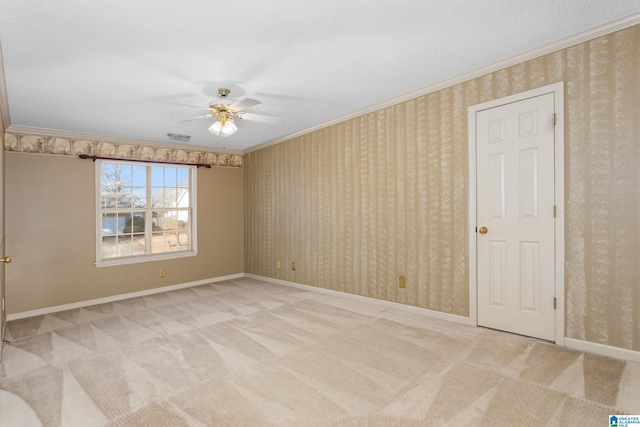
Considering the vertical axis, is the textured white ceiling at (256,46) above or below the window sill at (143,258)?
above

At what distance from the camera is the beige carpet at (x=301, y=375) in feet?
6.23

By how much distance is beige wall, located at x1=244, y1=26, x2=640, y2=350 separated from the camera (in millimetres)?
2430

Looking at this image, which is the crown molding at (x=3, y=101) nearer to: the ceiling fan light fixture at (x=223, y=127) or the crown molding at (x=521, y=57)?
the ceiling fan light fixture at (x=223, y=127)

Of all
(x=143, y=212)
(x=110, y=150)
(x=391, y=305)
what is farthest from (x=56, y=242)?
(x=391, y=305)

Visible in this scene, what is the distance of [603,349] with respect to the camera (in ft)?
8.17

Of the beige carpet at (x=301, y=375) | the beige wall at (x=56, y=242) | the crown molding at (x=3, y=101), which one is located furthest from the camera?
the beige wall at (x=56, y=242)

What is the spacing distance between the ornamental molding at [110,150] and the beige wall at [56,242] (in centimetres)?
11

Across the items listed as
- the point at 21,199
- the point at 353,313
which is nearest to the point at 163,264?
the point at 21,199

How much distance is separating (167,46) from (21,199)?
331 cm

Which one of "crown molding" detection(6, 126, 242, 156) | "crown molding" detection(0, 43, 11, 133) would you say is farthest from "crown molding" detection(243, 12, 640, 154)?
"crown molding" detection(0, 43, 11, 133)

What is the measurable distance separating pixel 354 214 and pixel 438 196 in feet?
3.98

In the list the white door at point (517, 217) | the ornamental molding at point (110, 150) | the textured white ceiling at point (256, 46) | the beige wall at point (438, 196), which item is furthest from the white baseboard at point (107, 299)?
the white door at point (517, 217)

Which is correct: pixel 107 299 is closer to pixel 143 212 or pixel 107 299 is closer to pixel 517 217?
pixel 143 212

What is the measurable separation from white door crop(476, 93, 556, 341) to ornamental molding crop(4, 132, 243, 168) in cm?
447
